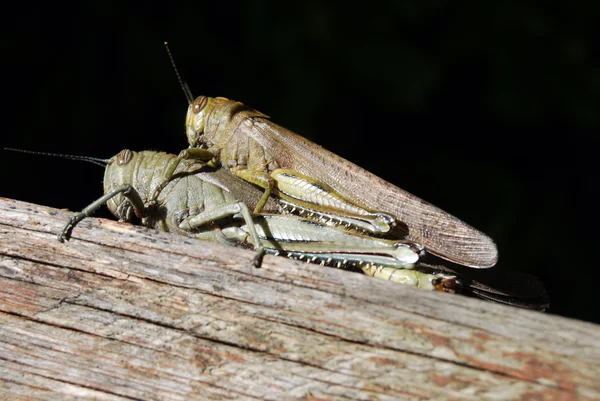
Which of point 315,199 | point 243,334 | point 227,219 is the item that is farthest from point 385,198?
point 243,334

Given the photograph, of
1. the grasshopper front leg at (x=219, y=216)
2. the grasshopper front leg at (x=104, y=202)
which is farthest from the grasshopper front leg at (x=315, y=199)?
the grasshopper front leg at (x=104, y=202)

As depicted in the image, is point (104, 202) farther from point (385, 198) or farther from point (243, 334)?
point (385, 198)

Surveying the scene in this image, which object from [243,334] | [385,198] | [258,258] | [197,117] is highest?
[197,117]

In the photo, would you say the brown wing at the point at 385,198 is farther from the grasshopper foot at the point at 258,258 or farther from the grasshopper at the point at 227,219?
the grasshopper foot at the point at 258,258

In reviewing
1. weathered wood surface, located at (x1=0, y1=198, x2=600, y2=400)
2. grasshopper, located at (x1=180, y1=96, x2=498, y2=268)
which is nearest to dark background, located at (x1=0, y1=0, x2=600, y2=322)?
grasshopper, located at (x1=180, y1=96, x2=498, y2=268)

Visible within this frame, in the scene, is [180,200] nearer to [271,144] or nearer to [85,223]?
[271,144]

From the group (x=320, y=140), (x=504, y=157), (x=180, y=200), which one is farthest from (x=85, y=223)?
(x=504, y=157)
